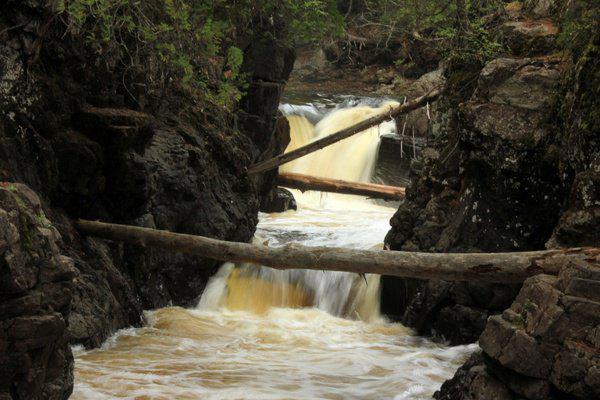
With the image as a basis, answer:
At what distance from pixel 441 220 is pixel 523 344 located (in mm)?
4853

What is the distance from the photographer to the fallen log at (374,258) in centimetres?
569

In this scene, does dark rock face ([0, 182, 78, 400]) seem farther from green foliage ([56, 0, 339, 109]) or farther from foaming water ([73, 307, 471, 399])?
green foliage ([56, 0, 339, 109])

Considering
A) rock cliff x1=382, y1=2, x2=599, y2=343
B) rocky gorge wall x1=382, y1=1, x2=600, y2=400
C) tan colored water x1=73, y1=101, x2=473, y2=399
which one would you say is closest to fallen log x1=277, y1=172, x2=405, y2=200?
tan colored water x1=73, y1=101, x2=473, y2=399

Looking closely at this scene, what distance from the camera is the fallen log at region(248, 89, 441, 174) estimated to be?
1039 centimetres

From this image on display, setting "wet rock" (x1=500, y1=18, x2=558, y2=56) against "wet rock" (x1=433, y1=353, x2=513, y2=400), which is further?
"wet rock" (x1=500, y1=18, x2=558, y2=56)

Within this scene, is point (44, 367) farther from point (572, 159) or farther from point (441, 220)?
point (441, 220)

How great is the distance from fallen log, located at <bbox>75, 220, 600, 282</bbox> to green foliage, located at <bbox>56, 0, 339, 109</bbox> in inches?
86.4

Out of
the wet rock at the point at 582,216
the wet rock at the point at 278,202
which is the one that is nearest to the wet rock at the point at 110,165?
the wet rock at the point at 278,202

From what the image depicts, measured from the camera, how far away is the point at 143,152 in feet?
28.6

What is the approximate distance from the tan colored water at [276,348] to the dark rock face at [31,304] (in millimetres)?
1160

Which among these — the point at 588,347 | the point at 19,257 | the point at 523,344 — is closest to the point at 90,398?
the point at 19,257

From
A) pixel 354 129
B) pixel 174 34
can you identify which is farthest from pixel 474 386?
pixel 354 129

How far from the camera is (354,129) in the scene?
37.0 ft

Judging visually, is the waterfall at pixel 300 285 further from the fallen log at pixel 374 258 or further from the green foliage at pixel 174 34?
the green foliage at pixel 174 34
